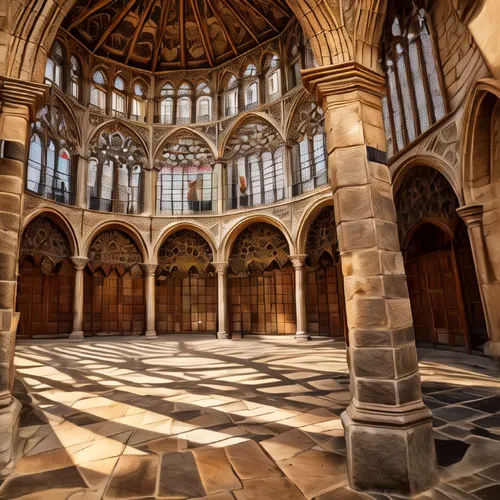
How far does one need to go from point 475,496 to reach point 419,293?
8.79 m

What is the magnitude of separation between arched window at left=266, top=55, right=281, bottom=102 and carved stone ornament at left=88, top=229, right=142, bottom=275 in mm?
9052

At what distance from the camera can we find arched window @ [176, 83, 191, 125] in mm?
17734

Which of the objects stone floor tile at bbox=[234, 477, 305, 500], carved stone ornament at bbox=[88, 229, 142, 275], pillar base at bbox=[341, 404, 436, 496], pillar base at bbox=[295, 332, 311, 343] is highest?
carved stone ornament at bbox=[88, 229, 142, 275]

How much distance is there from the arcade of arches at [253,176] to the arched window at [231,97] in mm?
128

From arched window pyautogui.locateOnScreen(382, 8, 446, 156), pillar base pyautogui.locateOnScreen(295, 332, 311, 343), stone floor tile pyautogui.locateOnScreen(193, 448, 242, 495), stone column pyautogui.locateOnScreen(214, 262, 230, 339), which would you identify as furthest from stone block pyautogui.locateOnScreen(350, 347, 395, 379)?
stone column pyautogui.locateOnScreen(214, 262, 230, 339)

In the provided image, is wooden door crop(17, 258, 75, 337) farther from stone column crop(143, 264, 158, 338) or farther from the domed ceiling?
the domed ceiling

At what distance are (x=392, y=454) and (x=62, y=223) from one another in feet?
47.9

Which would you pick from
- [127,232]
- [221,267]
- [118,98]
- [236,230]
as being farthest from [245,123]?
[127,232]

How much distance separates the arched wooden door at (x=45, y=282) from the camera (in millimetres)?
13672

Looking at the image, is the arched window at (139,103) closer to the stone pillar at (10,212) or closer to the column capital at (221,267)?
the column capital at (221,267)

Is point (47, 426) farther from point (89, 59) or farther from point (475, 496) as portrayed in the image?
point (89, 59)

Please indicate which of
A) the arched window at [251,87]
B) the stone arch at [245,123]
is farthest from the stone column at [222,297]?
the arched window at [251,87]

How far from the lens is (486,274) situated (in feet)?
23.7

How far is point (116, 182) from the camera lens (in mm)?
16500
